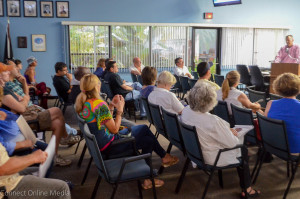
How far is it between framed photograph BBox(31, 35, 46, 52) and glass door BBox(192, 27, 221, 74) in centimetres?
454

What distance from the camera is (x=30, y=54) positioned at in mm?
8570


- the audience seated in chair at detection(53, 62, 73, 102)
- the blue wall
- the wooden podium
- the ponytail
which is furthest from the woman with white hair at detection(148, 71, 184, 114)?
the blue wall

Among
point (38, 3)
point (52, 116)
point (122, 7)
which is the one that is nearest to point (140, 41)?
point (122, 7)

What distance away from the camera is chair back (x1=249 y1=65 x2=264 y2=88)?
7.77m

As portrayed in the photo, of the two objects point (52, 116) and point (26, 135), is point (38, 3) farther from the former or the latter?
point (26, 135)

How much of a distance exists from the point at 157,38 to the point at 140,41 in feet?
1.79

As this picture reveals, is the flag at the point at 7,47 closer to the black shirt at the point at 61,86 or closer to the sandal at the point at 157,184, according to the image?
the black shirt at the point at 61,86

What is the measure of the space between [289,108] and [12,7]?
25.4 ft

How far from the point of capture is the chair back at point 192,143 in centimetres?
251

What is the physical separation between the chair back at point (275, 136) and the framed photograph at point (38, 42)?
7.19 meters

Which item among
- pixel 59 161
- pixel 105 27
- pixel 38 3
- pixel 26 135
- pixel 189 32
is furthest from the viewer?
pixel 189 32

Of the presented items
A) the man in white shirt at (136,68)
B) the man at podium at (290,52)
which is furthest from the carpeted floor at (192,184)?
the man at podium at (290,52)

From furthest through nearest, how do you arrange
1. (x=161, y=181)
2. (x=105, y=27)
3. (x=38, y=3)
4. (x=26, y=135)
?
(x=105, y=27)
(x=38, y=3)
(x=161, y=181)
(x=26, y=135)

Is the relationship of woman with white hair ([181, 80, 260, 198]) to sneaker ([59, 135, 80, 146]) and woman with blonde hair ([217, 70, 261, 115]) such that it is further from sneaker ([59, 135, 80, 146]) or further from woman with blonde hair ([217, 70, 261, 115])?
sneaker ([59, 135, 80, 146])
